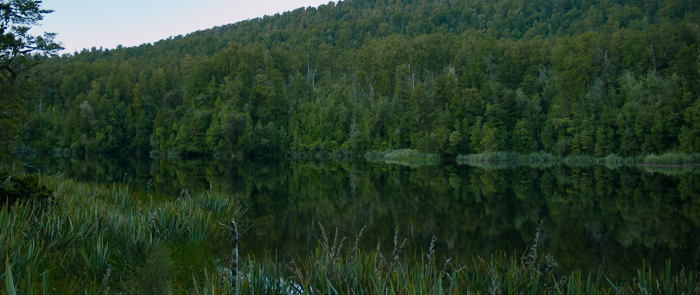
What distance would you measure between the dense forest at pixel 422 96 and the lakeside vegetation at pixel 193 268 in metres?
47.3

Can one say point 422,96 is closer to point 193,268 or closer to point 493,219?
point 493,219

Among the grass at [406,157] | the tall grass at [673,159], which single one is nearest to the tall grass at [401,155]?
the grass at [406,157]

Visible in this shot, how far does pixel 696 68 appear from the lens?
48594mm

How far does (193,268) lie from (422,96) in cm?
5869

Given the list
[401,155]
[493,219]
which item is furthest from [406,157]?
[493,219]

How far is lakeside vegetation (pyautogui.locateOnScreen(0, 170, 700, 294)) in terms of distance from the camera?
3994 mm

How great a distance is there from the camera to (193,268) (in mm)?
6066

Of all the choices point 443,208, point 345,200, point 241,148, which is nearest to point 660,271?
point 443,208

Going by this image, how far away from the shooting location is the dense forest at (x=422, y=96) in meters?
51.2

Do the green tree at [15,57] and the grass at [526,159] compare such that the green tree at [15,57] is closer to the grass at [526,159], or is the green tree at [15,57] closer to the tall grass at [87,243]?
the tall grass at [87,243]

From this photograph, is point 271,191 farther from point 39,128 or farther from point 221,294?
point 39,128

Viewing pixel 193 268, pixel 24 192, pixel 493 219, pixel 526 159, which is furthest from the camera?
pixel 526 159

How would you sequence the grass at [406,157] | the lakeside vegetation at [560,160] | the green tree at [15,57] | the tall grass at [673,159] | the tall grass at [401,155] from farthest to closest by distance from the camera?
the tall grass at [401,155]
the grass at [406,157]
the lakeside vegetation at [560,160]
the tall grass at [673,159]
the green tree at [15,57]

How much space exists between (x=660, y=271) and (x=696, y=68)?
2188 inches
